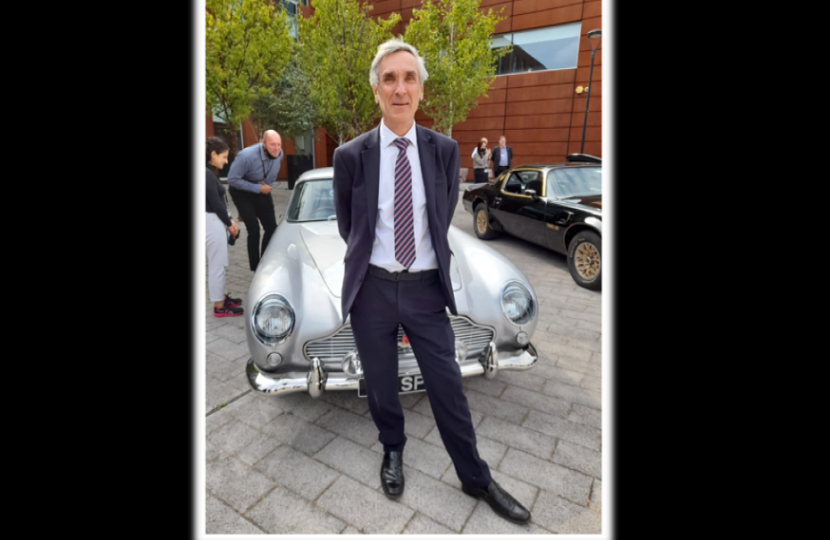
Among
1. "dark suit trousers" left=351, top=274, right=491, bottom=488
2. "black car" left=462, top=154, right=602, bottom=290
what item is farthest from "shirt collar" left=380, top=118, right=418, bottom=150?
"black car" left=462, top=154, right=602, bottom=290

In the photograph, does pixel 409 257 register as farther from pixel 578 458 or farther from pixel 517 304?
pixel 578 458

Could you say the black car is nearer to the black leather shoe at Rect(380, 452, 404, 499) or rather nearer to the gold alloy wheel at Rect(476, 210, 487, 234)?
the gold alloy wheel at Rect(476, 210, 487, 234)

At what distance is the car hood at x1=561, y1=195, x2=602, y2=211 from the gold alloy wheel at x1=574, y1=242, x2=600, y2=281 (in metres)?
0.52

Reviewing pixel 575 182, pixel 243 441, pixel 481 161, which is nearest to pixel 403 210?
pixel 243 441

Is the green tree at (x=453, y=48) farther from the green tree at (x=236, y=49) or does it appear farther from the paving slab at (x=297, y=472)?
the paving slab at (x=297, y=472)

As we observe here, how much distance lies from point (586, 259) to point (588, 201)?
34.6 inches

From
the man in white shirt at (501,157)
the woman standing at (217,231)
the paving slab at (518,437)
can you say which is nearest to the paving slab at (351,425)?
the paving slab at (518,437)

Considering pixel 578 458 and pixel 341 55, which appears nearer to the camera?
pixel 578 458

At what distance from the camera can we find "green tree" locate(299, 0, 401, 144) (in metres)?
12.9

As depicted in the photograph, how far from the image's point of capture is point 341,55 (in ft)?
43.1
